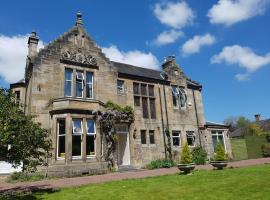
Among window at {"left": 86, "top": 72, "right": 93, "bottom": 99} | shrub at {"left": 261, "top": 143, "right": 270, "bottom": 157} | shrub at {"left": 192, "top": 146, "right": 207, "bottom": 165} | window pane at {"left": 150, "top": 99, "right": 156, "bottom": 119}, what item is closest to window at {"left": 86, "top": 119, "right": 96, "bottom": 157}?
window at {"left": 86, "top": 72, "right": 93, "bottom": 99}

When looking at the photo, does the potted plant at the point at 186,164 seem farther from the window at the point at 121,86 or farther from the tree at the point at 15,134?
the window at the point at 121,86

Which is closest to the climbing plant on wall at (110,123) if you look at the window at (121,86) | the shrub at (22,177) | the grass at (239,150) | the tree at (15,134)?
the window at (121,86)

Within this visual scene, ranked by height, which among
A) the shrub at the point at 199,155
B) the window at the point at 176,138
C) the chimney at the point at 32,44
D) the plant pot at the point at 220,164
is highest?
the chimney at the point at 32,44

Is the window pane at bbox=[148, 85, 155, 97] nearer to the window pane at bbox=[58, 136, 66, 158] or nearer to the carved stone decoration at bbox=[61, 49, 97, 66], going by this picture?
the carved stone decoration at bbox=[61, 49, 97, 66]

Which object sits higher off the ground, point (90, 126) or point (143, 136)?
point (90, 126)

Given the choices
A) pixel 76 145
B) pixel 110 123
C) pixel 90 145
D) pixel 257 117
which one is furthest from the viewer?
pixel 257 117

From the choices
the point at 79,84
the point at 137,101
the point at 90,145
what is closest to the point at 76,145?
the point at 90,145

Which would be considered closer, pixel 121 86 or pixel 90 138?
pixel 90 138

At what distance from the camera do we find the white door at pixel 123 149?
25013 millimetres

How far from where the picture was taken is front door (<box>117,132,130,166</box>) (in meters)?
25.0

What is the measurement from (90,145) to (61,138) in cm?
237

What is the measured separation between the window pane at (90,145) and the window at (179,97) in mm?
11541

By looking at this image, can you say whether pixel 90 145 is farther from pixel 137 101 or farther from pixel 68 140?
pixel 137 101

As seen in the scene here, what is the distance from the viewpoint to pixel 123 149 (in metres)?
25.3
